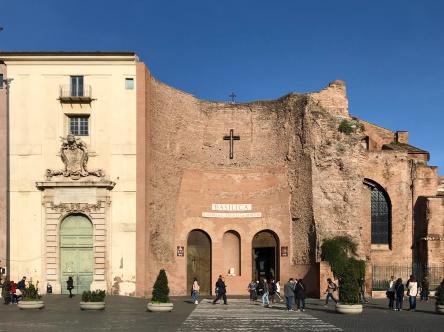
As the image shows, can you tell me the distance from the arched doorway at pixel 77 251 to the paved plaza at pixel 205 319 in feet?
9.20

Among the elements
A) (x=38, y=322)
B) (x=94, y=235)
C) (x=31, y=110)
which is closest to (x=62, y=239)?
(x=94, y=235)

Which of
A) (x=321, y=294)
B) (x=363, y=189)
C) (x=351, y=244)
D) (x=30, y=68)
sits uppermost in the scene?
(x=30, y=68)

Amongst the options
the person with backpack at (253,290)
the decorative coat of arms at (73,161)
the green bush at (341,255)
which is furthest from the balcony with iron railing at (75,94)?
the green bush at (341,255)

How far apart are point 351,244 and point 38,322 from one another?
66.4 ft

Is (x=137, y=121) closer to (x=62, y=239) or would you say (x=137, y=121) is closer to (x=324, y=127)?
(x=62, y=239)

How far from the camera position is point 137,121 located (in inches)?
1422

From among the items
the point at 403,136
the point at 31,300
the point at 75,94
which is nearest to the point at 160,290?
the point at 31,300

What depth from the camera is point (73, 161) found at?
35.4 m

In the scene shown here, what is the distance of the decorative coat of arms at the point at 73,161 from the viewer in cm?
3531

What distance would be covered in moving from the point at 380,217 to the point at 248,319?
21.6 metres

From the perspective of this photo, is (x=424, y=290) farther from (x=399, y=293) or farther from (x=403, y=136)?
(x=403, y=136)

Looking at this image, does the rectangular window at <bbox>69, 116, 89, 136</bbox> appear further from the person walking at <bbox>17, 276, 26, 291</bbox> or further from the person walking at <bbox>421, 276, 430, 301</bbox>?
the person walking at <bbox>421, 276, 430, 301</bbox>

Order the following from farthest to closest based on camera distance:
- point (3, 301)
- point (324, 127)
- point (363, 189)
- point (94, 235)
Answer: point (363, 189)
point (324, 127)
point (94, 235)
point (3, 301)

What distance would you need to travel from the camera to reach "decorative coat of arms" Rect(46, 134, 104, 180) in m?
35.3
